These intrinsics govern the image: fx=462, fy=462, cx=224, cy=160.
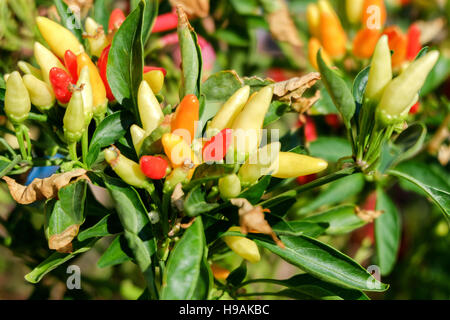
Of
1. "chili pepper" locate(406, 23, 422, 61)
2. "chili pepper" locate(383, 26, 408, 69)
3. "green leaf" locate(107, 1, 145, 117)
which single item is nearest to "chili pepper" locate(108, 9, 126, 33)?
"green leaf" locate(107, 1, 145, 117)

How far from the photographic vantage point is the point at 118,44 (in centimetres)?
71

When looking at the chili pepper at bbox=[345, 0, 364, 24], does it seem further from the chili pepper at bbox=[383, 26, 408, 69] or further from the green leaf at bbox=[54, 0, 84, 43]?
the green leaf at bbox=[54, 0, 84, 43]

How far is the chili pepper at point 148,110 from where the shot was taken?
0.68 m

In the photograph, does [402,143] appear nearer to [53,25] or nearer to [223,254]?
[223,254]

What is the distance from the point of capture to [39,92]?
70 cm

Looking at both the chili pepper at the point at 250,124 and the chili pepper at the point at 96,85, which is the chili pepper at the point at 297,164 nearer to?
the chili pepper at the point at 250,124

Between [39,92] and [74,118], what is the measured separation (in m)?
0.08

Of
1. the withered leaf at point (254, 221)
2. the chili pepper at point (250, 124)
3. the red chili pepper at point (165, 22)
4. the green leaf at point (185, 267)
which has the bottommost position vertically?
the green leaf at point (185, 267)

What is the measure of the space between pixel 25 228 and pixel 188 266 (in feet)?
2.07

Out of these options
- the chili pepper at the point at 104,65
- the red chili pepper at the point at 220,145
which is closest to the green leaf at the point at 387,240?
the red chili pepper at the point at 220,145

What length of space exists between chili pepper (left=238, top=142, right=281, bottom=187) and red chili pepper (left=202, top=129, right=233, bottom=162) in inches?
1.5

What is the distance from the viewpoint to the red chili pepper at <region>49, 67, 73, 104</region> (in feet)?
2.27

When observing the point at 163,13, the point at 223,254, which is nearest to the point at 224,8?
the point at 163,13

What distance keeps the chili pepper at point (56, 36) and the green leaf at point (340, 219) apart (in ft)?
1.83
